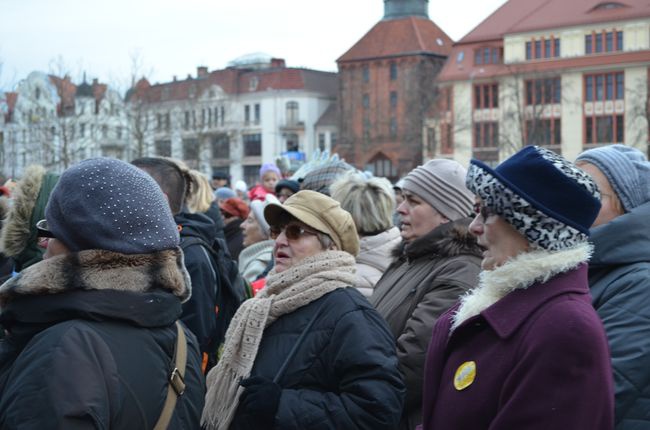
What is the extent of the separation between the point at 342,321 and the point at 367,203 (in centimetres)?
225

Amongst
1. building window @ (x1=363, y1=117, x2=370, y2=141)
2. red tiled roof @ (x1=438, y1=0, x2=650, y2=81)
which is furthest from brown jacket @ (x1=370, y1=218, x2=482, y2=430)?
building window @ (x1=363, y1=117, x2=370, y2=141)

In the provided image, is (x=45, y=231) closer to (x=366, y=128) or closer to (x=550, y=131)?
(x=550, y=131)

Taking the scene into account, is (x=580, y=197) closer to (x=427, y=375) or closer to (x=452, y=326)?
(x=452, y=326)

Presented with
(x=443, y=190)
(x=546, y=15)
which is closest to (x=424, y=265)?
(x=443, y=190)

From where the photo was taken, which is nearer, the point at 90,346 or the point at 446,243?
the point at 90,346

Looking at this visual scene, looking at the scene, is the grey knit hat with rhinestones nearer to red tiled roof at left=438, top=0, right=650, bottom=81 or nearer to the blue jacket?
the blue jacket

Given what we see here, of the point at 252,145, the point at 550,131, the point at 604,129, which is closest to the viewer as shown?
the point at 604,129

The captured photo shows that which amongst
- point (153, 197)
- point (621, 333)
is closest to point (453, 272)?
point (621, 333)

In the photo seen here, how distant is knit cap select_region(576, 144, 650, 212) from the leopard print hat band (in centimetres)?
117

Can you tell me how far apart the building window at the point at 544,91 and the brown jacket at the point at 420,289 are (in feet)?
194

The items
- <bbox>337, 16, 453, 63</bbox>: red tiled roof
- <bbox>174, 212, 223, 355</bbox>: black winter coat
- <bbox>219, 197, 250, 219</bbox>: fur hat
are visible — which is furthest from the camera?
<bbox>337, 16, 453, 63</bbox>: red tiled roof

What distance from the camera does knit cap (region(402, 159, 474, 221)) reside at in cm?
490

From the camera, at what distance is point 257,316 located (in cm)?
385

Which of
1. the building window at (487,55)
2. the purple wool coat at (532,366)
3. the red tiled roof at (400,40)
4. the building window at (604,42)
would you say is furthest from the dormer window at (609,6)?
the purple wool coat at (532,366)
